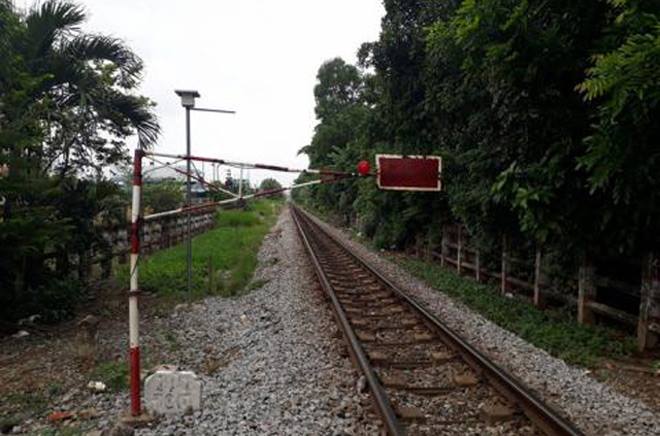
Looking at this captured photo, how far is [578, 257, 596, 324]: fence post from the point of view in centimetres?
666

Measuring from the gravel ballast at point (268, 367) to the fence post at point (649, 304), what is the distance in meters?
3.46

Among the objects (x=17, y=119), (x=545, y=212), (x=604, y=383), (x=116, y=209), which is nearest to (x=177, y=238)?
(x=116, y=209)

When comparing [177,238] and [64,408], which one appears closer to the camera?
[64,408]

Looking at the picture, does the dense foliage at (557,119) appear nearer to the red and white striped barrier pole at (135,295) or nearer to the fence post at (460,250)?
the fence post at (460,250)

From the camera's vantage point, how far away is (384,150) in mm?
15422

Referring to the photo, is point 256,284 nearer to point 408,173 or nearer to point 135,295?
point 408,173

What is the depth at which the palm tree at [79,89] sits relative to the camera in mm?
8086

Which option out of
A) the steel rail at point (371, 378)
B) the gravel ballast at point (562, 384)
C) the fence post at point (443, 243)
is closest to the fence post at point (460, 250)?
the fence post at point (443, 243)

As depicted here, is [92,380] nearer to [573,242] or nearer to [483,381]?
[483,381]

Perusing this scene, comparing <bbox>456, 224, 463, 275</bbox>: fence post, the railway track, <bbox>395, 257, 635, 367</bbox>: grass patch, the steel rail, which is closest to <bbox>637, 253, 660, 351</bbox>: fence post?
<bbox>395, 257, 635, 367</bbox>: grass patch

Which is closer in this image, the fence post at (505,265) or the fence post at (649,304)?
the fence post at (649,304)

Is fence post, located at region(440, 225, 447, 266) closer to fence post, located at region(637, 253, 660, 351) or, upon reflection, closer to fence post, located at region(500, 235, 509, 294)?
fence post, located at region(500, 235, 509, 294)

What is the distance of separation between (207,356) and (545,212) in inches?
178

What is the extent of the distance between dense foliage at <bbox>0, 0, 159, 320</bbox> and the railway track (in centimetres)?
457
